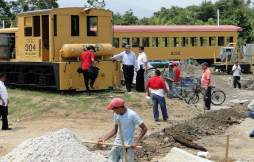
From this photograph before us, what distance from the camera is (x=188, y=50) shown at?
1292 inches

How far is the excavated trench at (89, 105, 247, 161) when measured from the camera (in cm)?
955

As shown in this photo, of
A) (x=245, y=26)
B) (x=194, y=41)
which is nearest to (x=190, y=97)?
(x=194, y=41)

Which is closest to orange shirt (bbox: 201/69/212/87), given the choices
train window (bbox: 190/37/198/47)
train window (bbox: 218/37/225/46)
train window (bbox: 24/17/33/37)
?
train window (bbox: 24/17/33/37)

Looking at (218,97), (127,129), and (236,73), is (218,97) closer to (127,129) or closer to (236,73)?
(236,73)

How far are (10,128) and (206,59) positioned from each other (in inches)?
1021

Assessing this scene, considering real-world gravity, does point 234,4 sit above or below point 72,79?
above

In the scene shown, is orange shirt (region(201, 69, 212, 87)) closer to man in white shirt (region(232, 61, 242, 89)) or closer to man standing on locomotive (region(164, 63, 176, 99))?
man standing on locomotive (region(164, 63, 176, 99))

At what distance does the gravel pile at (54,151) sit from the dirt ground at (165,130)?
2017 mm

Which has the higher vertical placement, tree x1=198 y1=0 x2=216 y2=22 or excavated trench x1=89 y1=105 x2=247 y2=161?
tree x1=198 y1=0 x2=216 y2=22

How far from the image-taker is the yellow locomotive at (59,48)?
1455 cm

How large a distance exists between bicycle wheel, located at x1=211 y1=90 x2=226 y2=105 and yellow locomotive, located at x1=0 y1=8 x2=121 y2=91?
Result: 402 cm

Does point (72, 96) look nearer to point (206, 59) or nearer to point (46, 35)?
Answer: point (46, 35)

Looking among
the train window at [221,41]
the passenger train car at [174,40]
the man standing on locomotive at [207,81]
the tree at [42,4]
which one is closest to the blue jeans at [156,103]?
the man standing on locomotive at [207,81]

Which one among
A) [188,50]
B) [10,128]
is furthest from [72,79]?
[188,50]
